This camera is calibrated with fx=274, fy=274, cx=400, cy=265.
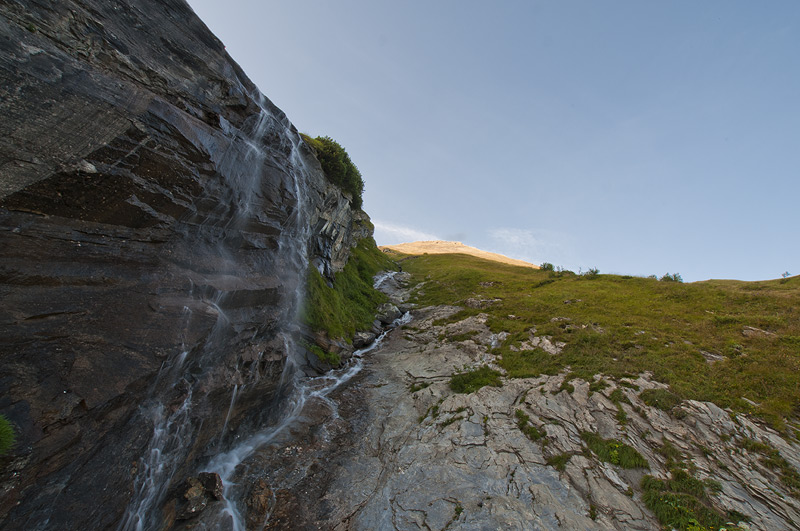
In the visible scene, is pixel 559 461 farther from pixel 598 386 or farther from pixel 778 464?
pixel 778 464

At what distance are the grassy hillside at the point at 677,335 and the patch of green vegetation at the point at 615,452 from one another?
5.38m

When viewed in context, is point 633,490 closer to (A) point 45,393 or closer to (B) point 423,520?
(B) point 423,520

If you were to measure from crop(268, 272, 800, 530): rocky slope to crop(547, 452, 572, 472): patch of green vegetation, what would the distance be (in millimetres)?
52

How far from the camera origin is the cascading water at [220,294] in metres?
11.1

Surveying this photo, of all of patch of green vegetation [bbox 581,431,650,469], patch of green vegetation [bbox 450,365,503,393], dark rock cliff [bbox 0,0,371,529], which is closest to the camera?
dark rock cliff [bbox 0,0,371,529]

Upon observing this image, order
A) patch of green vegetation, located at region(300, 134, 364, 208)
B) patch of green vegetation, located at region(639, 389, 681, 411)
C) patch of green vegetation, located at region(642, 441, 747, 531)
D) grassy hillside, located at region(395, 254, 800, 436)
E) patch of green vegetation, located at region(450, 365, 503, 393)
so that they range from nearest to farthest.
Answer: patch of green vegetation, located at region(642, 441, 747, 531) → patch of green vegetation, located at region(639, 389, 681, 411) → grassy hillside, located at region(395, 254, 800, 436) → patch of green vegetation, located at region(450, 365, 503, 393) → patch of green vegetation, located at region(300, 134, 364, 208)

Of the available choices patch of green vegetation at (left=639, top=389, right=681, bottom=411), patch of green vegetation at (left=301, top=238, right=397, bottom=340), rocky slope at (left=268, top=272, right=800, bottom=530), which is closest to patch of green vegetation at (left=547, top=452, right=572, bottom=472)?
rocky slope at (left=268, top=272, right=800, bottom=530)

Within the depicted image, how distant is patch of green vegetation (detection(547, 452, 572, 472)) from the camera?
1330 centimetres

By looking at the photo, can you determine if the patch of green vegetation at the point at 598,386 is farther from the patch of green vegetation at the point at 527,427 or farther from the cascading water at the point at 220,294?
the cascading water at the point at 220,294

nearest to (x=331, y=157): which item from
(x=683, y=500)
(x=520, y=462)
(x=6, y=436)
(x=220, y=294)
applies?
(x=220, y=294)

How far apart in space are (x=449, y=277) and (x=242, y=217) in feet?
149

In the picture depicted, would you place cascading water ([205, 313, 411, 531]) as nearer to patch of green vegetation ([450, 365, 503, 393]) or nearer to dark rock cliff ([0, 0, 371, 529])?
dark rock cliff ([0, 0, 371, 529])

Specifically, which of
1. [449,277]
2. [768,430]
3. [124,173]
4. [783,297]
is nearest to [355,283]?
[449,277]

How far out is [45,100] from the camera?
381 inches
